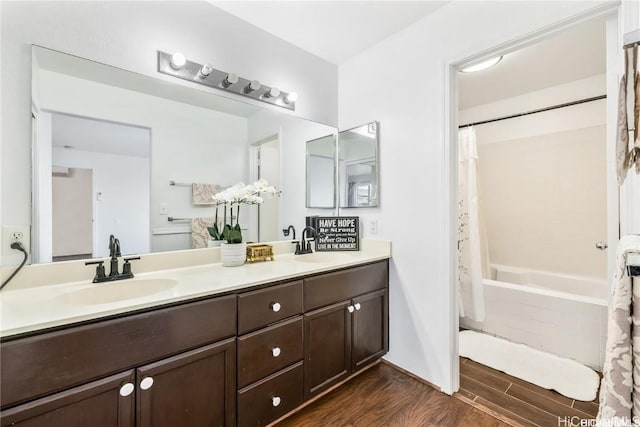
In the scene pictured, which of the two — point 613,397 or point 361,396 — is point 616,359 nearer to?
point 613,397

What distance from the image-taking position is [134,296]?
136cm

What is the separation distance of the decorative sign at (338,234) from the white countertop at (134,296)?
0.33 m

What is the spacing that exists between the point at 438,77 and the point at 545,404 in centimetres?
206

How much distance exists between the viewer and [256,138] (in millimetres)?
1991

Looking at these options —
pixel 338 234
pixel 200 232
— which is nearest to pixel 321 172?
pixel 338 234

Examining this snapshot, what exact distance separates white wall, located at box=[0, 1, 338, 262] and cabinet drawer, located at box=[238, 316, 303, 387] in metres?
1.13

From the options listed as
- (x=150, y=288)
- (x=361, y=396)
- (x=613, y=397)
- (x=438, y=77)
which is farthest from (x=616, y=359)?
(x=150, y=288)

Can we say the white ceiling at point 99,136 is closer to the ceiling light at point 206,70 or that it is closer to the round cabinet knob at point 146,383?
the ceiling light at point 206,70

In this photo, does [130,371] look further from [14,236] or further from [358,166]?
[358,166]

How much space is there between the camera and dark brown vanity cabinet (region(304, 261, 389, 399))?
61.7 inches

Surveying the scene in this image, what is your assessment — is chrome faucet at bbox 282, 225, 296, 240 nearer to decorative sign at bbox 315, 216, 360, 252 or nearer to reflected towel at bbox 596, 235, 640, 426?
decorative sign at bbox 315, 216, 360, 252

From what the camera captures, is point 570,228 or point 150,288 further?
point 570,228

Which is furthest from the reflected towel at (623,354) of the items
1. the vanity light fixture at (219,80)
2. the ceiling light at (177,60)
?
the ceiling light at (177,60)

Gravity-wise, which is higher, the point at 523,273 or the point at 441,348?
the point at 523,273
